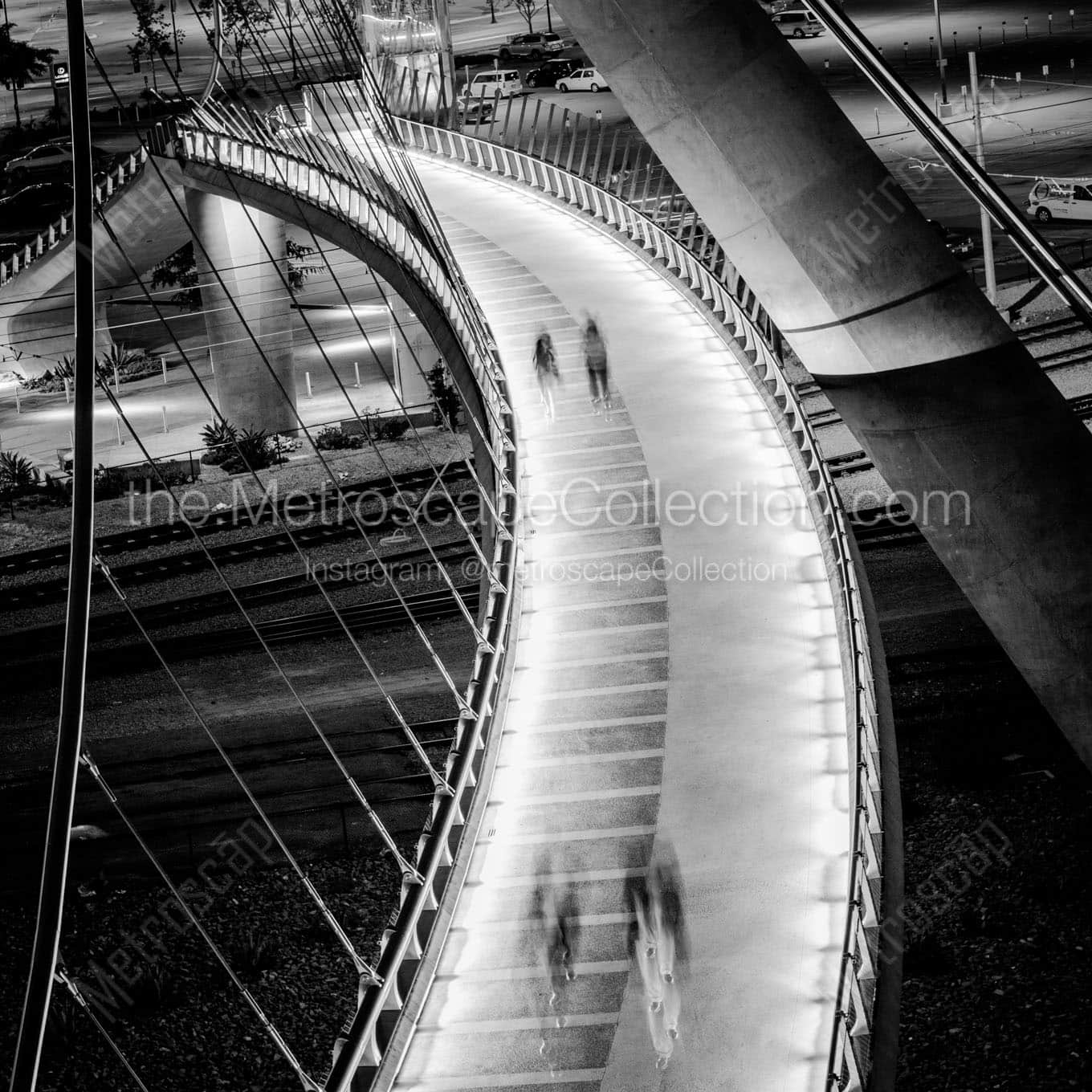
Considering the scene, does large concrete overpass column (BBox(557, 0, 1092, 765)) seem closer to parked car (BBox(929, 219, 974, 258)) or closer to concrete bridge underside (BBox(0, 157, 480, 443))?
concrete bridge underside (BBox(0, 157, 480, 443))

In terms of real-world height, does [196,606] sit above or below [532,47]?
below

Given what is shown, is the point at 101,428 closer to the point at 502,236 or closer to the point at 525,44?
the point at 502,236

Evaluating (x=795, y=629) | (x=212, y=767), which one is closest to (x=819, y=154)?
(x=795, y=629)

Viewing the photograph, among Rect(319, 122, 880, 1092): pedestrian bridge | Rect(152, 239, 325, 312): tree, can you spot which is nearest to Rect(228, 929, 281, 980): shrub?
Rect(319, 122, 880, 1092): pedestrian bridge

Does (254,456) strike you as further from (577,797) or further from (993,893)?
A: (577,797)

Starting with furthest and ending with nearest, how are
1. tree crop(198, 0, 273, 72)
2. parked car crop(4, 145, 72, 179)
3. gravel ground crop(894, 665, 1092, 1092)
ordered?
1. parked car crop(4, 145, 72, 179)
2. tree crop(198, 0, 273, 72)
3. gravel ground crop(894, 665, 1092, 1092)

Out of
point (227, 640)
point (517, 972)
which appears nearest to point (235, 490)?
point (227, 640)

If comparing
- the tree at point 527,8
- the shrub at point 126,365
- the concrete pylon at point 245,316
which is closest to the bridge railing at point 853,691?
the concrete pylon at point 245,316
